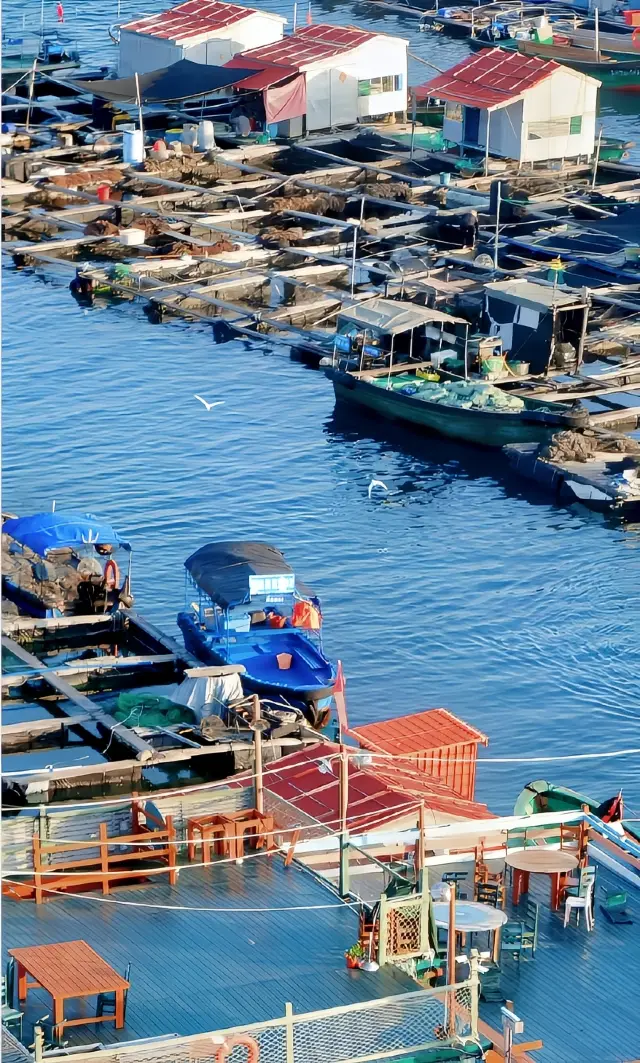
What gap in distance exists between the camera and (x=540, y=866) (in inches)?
1262

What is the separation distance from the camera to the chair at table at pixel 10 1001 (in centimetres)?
2709

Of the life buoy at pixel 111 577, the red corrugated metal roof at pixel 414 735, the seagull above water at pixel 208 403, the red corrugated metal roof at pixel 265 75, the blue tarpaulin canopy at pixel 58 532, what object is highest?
the red corrugated metal roof at pixel 265 75

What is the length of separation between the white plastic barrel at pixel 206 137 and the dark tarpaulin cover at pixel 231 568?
4870cm

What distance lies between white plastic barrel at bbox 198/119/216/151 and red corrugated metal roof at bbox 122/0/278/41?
1033 centimetres

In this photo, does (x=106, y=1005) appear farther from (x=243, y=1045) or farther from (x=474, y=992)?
(x=474, y=992)

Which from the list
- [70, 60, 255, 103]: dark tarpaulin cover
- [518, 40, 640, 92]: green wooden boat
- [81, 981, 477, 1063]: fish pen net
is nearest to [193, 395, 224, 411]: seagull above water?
[70, 60, 255, 103]: dark tarpaulin cover

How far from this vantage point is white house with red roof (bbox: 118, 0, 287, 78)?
10444cm

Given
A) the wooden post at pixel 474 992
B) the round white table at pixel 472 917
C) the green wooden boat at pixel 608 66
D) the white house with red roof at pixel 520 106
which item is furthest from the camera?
the green wooden boat at pixel 608 66

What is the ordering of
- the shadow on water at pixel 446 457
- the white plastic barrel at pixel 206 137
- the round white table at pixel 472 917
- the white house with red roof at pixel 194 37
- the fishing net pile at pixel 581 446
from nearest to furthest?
the round white table at pixel 472 917
the shadow on water at pixel 446 457
the fishing net pile at pixel 581 446
the white plastic barrel at pixel 206 137
the white house with red roof at pixel 194 37

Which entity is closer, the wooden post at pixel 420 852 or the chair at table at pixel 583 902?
the wooden post at pixel 420 852

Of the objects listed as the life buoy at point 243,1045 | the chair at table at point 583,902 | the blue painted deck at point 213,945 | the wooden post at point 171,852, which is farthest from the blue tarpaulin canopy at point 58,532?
the life buoy at point 243,1045

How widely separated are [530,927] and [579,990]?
139 centimetres

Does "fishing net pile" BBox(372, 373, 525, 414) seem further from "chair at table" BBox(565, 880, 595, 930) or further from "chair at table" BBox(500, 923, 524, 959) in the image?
"chair at table" BBox(500, 923, 524, 959)

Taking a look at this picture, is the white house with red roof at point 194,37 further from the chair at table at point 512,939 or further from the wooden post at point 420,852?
the chair at table at point 512,939
